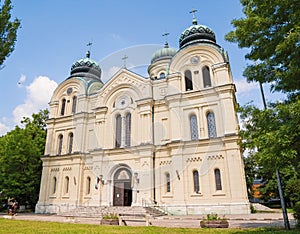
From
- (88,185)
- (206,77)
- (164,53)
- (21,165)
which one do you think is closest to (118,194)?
(88,185)

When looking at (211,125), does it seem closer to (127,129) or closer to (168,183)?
(168,183)

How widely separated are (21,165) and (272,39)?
29216 millimetres

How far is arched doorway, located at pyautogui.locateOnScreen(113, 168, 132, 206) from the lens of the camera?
23531 millimetres

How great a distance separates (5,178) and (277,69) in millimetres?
29436

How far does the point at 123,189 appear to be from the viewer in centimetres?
2388

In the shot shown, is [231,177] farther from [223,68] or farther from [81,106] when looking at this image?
[81,106]

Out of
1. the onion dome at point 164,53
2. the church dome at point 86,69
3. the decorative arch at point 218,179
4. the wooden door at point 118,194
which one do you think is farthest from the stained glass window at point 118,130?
the onion dome at point 164,53

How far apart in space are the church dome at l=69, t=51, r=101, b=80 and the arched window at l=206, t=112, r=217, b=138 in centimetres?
1709

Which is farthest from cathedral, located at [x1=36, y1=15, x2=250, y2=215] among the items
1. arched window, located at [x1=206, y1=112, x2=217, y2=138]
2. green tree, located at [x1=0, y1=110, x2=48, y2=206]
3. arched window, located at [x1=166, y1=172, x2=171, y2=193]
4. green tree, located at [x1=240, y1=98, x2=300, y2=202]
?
green tree, located at [x1=240, y1=98, x2=300, y2=202]

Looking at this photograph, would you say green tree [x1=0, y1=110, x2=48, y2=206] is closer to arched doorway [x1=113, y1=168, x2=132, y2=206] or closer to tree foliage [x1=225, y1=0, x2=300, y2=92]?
arched doorway [x1=113, y1=168, x2=132, y2=206]

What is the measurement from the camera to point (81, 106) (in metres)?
28.7

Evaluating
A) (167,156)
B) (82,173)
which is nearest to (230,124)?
(167,156)

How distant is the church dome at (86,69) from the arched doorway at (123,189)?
575 inches

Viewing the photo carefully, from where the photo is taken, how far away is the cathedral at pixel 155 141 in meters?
20.5
